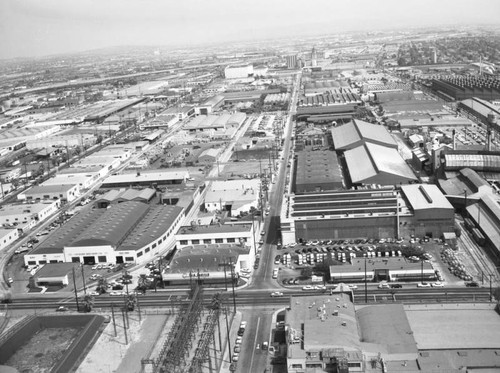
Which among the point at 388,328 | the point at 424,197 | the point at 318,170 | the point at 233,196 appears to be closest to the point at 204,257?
the point at 388,328

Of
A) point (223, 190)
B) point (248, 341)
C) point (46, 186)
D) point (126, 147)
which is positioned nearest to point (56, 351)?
point (248, 341)

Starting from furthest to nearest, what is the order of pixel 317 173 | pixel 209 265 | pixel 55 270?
pixel 317 173, pixel 55 270, pixel 209 265

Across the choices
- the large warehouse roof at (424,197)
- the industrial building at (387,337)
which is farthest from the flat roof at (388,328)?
the large warehouse roof at (424,197)

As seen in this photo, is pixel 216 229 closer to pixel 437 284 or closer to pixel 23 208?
pixel 437 284

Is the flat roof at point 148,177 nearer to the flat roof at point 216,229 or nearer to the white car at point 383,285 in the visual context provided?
the flat roof at point 216,229

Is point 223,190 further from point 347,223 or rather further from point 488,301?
point 488,301

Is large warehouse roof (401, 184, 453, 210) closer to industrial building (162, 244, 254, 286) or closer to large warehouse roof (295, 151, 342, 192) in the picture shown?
large warehouse roof (295, 151, 342, 192)

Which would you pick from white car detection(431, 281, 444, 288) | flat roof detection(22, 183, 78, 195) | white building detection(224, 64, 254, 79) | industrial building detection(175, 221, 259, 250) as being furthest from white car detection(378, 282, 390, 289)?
white building detection(224, 64, 254, 79)

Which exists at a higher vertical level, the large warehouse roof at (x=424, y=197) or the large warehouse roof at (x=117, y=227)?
the large warehouse roof at (x=424, y=197)
